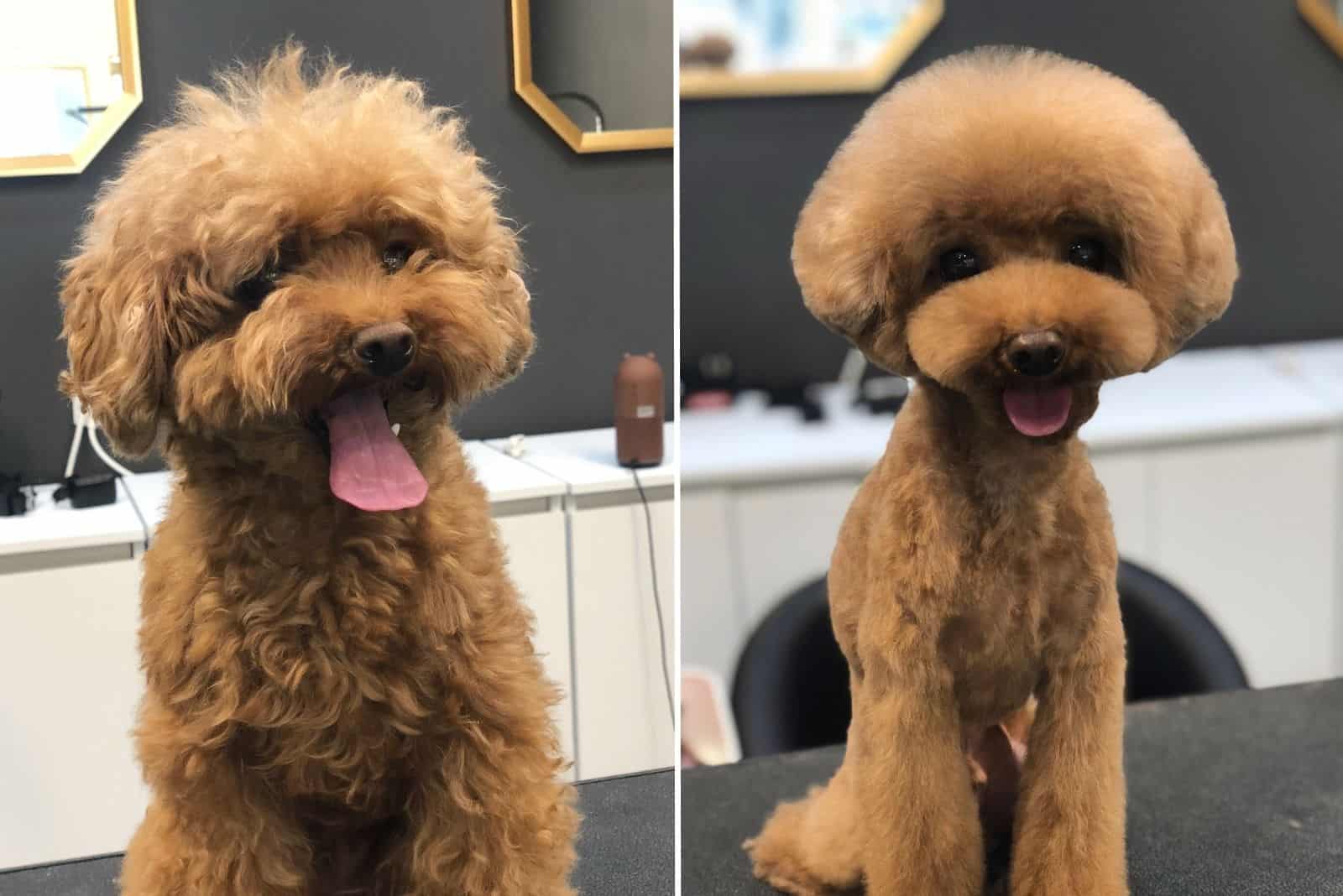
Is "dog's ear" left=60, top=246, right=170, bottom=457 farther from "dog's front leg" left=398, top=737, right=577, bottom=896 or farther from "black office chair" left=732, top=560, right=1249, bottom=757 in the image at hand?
"black office chair" left=732, top=560, right=1249, bottom=757

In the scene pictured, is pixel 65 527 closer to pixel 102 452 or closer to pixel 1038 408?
pixel 102 452

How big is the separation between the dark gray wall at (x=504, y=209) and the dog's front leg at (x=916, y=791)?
54 cm

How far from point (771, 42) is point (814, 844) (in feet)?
3.16

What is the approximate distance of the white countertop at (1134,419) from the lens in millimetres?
1453

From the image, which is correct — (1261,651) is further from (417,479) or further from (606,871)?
(417,479)

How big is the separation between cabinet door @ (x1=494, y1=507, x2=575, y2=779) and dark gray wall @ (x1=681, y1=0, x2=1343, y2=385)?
29 centimetres

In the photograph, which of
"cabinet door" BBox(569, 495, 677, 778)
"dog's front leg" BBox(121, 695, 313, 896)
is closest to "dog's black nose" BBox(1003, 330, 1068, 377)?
"cabinet door" BBox(569, 495, 677, 778)

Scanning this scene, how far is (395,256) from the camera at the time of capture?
95cm

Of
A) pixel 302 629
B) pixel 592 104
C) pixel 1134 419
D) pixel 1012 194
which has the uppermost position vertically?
pixel 592 104

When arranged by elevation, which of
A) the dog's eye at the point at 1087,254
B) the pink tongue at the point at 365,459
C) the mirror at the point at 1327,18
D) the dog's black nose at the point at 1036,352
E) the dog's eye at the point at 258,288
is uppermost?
the mirror at the point at 1327,18

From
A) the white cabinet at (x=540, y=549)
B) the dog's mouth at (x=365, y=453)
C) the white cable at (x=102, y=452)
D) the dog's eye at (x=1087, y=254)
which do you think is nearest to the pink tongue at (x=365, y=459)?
the dog's mouth at (x=365, y=453)

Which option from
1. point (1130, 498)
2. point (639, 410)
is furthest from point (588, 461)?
point (1130, 498)

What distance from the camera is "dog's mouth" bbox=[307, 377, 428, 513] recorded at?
91 centimetres

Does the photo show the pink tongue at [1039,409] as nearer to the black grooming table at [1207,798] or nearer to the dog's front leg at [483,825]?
the dog's front leg at [483,825]
